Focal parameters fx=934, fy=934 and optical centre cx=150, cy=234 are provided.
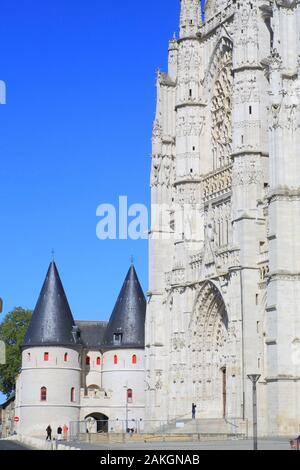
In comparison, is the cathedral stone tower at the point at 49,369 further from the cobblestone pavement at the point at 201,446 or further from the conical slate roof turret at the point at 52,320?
the cobblestone pavement at the point at 201,446

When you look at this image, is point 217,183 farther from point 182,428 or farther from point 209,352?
point 182,428

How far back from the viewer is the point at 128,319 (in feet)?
266

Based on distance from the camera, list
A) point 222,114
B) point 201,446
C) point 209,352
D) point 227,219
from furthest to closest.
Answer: point 222,114, point 209,352, point 227,219, point 201,446

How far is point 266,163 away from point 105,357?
88.9 feet

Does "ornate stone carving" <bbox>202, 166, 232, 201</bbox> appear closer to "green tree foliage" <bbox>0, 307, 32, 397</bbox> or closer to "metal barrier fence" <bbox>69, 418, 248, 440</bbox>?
"metal barrier fence" <bbox>69, 418, 248, 440</bbox>

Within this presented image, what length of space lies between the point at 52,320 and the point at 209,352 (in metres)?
15.9

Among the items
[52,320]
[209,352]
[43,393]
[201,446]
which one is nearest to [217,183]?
[209,352]

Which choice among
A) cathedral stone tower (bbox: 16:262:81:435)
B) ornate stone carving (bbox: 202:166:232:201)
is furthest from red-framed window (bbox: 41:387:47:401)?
ornate stone carving (bbox: 202:166:232:201)

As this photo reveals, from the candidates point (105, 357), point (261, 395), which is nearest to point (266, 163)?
point (261, 395)

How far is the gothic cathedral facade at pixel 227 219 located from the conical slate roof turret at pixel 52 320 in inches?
326

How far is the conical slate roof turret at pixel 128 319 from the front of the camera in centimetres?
8006

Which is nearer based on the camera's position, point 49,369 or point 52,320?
point 49,369

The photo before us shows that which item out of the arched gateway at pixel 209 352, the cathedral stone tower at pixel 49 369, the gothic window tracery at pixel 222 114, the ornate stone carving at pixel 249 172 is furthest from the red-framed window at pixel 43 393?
the ornate stone carving at pixel 249 172

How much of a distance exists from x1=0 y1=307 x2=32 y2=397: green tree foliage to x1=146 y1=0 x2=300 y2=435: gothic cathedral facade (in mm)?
23570
